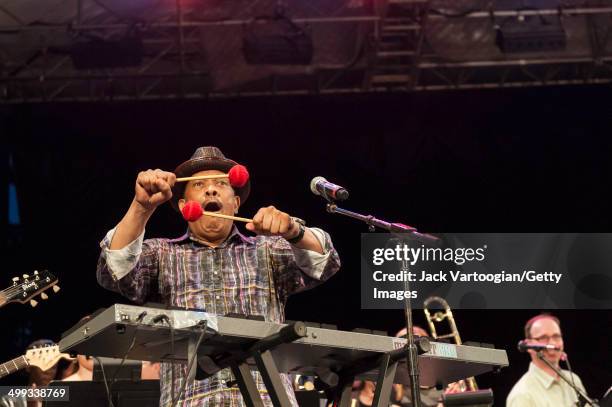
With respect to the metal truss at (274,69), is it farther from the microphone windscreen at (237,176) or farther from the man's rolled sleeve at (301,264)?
the microphone windscreen at (237,176)

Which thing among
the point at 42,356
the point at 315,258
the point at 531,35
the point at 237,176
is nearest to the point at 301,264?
the point at 315,258

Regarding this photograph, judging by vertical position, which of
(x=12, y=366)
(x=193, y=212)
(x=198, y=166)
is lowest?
(x=12, y=366)

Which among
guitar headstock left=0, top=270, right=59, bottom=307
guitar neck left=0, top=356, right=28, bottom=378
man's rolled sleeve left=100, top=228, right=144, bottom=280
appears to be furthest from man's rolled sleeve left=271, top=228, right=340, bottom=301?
guitar neck left=0, top=356, right=28, bottom=378

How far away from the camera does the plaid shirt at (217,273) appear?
3.09 m

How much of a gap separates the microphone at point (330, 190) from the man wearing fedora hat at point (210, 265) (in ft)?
0.47

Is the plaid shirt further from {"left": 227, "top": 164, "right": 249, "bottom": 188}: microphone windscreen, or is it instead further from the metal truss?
the metal truss

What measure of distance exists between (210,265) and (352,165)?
21.7 feet

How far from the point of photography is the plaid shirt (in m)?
3.09

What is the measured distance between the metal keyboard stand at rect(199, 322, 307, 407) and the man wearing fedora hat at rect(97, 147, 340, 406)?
0.22m

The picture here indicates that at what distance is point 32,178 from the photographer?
981 centimetres

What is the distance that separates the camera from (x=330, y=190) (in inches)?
125

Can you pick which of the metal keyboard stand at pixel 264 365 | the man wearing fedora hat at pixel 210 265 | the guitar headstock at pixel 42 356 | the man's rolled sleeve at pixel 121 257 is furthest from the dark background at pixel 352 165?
the metal keyboard stand at pixel 264 365

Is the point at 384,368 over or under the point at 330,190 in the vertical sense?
under

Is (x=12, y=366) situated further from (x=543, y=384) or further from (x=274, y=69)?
(x=274, y=69)
